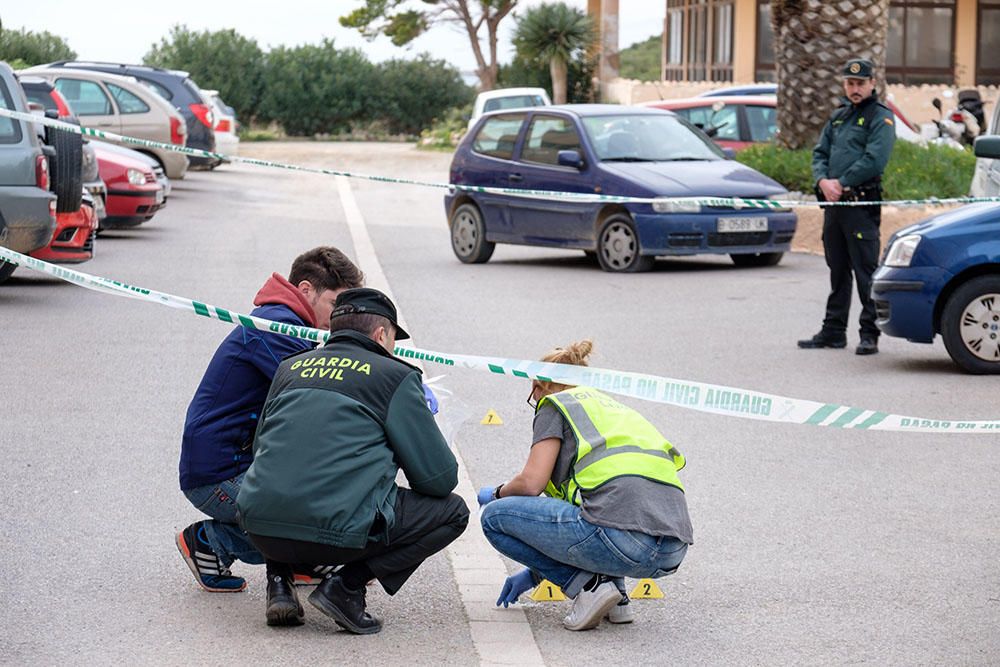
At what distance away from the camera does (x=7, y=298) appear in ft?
44.8

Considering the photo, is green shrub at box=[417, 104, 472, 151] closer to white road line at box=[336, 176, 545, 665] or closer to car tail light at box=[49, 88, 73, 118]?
car tail light at box=[49, 88, 73, 118]

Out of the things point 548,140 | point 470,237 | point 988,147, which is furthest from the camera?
point 470,237

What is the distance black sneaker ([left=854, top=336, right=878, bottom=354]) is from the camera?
37.1ft

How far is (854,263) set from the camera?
37.7 feet

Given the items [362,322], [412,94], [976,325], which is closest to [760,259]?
[976,325]

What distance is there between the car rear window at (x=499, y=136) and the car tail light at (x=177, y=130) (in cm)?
924

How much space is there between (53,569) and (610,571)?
2044 millimetres

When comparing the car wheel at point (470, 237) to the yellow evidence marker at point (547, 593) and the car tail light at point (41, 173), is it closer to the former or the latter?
the car tail light at point (41, 173)

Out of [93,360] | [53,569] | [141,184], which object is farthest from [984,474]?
[141,184]

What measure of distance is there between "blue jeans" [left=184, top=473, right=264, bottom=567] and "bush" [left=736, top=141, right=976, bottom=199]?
45.5 feet

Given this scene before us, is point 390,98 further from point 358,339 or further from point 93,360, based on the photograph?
point 358,339

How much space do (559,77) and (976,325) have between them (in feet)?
125

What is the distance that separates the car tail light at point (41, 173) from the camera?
12.6 metres

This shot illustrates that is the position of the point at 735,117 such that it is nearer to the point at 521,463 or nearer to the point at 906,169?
the point at 906,169
